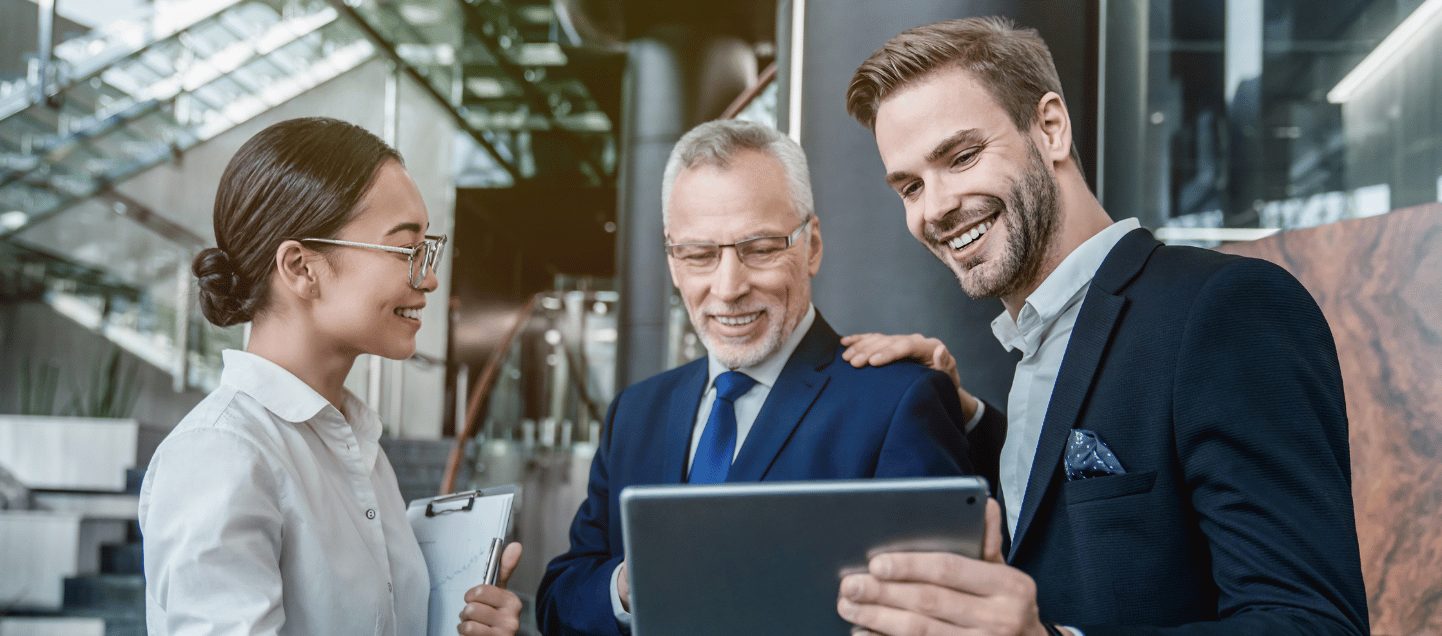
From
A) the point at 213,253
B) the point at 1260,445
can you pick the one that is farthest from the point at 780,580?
the point at 213,253

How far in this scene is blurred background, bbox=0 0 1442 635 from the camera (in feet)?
8.36

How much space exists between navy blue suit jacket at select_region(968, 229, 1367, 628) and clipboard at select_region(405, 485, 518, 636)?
78 centimetres

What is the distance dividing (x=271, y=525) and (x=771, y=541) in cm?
77

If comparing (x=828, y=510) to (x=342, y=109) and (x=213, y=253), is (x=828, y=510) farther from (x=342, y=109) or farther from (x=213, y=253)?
(x=342, y=109)

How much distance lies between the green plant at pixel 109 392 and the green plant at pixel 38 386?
0.20 m

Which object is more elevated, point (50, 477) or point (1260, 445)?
point (1260, 445)

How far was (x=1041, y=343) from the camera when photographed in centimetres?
163

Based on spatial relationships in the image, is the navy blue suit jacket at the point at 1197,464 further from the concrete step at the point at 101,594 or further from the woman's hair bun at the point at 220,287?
the concrete step at the point at 101,594

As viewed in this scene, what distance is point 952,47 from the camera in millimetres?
1614

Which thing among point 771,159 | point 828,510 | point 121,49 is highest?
point 121,49

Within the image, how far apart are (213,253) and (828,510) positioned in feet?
3.70

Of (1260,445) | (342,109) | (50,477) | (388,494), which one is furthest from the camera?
(342,109)

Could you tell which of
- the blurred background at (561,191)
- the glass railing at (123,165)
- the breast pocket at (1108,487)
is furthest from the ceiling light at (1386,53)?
the glass railing at (123,165)

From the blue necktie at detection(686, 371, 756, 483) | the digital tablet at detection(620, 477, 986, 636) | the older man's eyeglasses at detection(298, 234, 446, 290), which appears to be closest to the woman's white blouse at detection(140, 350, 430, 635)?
the older man's eyeglasses at detection(298, 234, 446, 290)
